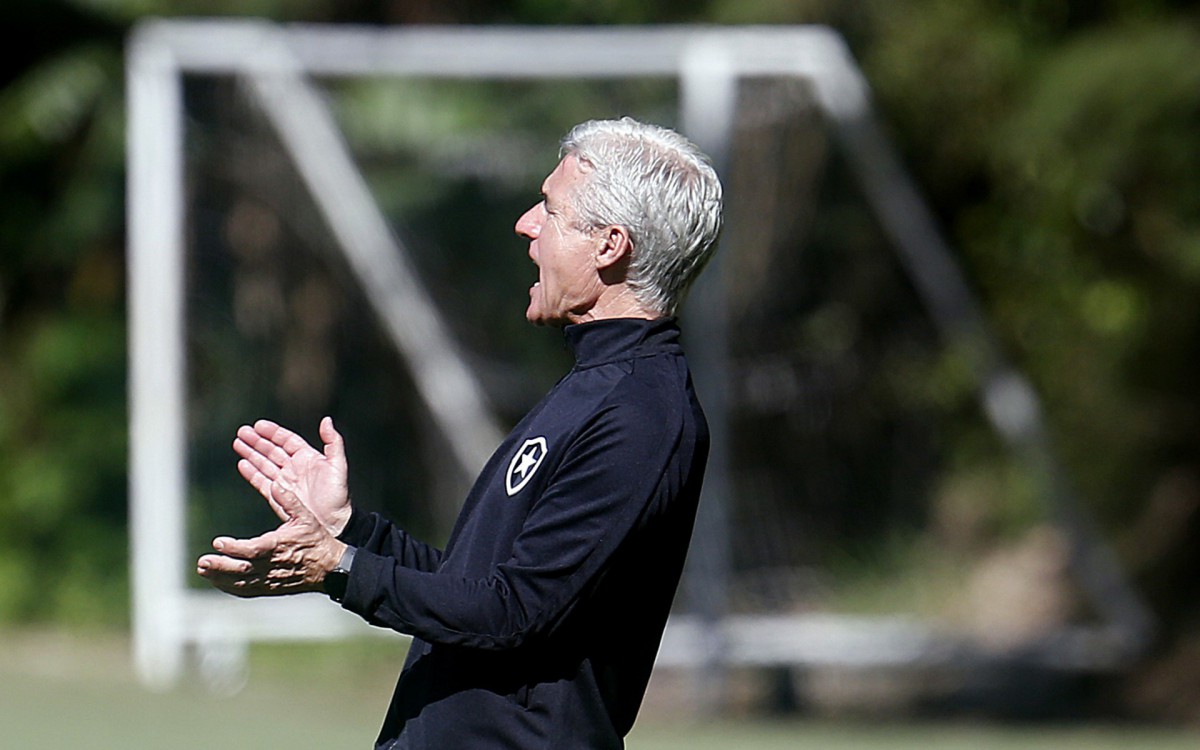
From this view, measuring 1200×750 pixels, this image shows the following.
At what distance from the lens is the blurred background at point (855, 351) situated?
38.8 feet

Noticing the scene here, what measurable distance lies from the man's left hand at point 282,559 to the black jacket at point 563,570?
0.06 m

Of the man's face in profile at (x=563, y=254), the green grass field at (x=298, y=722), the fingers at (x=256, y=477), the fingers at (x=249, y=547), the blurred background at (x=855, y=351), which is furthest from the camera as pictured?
the blurred background at (x=855, y=351)

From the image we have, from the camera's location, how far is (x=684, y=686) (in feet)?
40.5

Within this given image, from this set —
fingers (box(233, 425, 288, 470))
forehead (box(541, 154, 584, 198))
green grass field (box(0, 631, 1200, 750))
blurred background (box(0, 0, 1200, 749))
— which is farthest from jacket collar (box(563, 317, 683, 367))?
blurred background (box(0, 0, 1200, 749))

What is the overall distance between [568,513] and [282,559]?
46 centimetres

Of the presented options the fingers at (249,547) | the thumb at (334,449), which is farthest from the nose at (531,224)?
the fingers at (249,547)

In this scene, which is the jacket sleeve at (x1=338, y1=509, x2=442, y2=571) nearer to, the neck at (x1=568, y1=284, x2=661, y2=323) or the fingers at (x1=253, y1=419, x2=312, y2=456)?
the fingers at (x1=253, y1=419, x2=312, y2=456)

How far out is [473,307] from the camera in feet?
42.9

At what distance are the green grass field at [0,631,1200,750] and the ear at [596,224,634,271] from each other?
652 cm

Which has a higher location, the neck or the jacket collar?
the neck

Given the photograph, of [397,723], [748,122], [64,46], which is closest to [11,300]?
[64,46]

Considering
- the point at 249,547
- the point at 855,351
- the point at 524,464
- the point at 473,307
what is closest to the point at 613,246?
the point at 524,464

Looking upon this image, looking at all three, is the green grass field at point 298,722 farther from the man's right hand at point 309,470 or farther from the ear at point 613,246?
the ear at point 613,246

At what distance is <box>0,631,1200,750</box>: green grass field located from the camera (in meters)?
A: 9.91
